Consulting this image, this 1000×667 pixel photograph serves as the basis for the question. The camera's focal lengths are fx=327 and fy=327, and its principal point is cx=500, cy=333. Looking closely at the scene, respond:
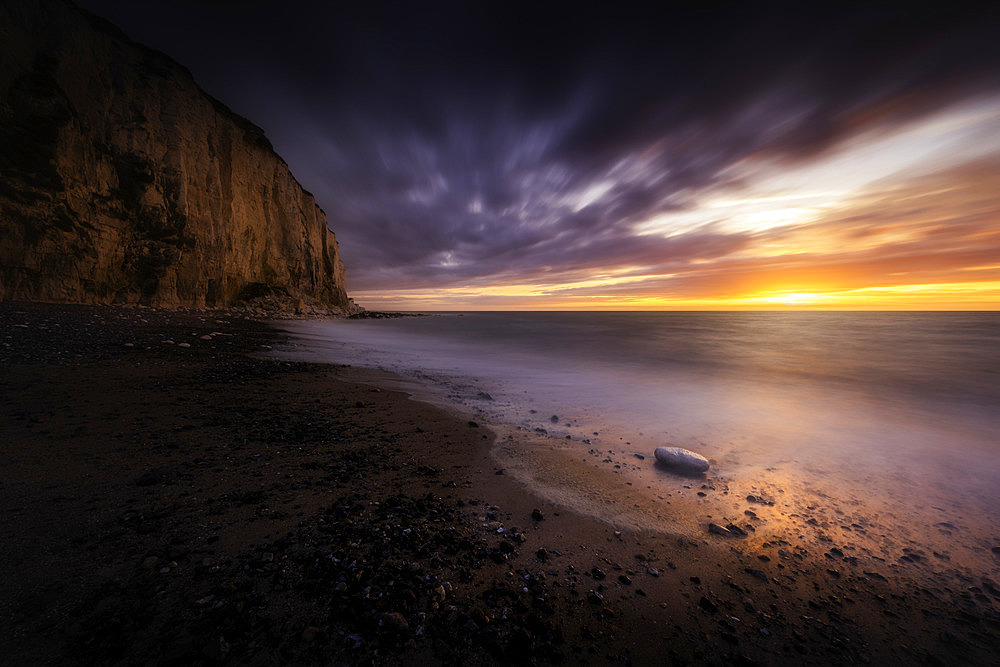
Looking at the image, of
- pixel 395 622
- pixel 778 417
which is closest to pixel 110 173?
pixel 395 622

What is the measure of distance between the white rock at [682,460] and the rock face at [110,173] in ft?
87.8

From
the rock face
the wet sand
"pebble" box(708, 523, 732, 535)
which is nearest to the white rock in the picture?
the wet sand

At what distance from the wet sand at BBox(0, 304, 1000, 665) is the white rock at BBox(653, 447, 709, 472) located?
0.69 ft

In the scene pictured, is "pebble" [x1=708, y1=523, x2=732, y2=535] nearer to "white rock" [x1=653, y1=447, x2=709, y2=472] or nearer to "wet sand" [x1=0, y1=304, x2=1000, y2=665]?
"wet sand" [x1=0, y1=304, x2=1000, y2=665]

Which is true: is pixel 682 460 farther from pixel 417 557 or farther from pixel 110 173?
pixel 110 173

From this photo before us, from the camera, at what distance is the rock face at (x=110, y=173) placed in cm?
1560

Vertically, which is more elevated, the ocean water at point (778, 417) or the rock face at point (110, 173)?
the rock face at point (110, 173)

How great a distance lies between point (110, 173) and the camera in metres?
18.8

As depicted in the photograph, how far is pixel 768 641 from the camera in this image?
2092 mm

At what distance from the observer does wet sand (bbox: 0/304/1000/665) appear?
181 cm

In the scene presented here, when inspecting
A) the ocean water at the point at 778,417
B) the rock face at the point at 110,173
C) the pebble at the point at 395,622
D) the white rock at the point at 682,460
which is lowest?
the ocean water at the point at 778,417

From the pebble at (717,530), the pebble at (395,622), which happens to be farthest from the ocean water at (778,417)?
the pebble at (395,622)

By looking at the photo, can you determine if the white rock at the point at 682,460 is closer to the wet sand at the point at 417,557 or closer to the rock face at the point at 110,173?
the wet sand at the point at 417,557

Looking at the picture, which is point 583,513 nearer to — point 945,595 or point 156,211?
point 945,595
